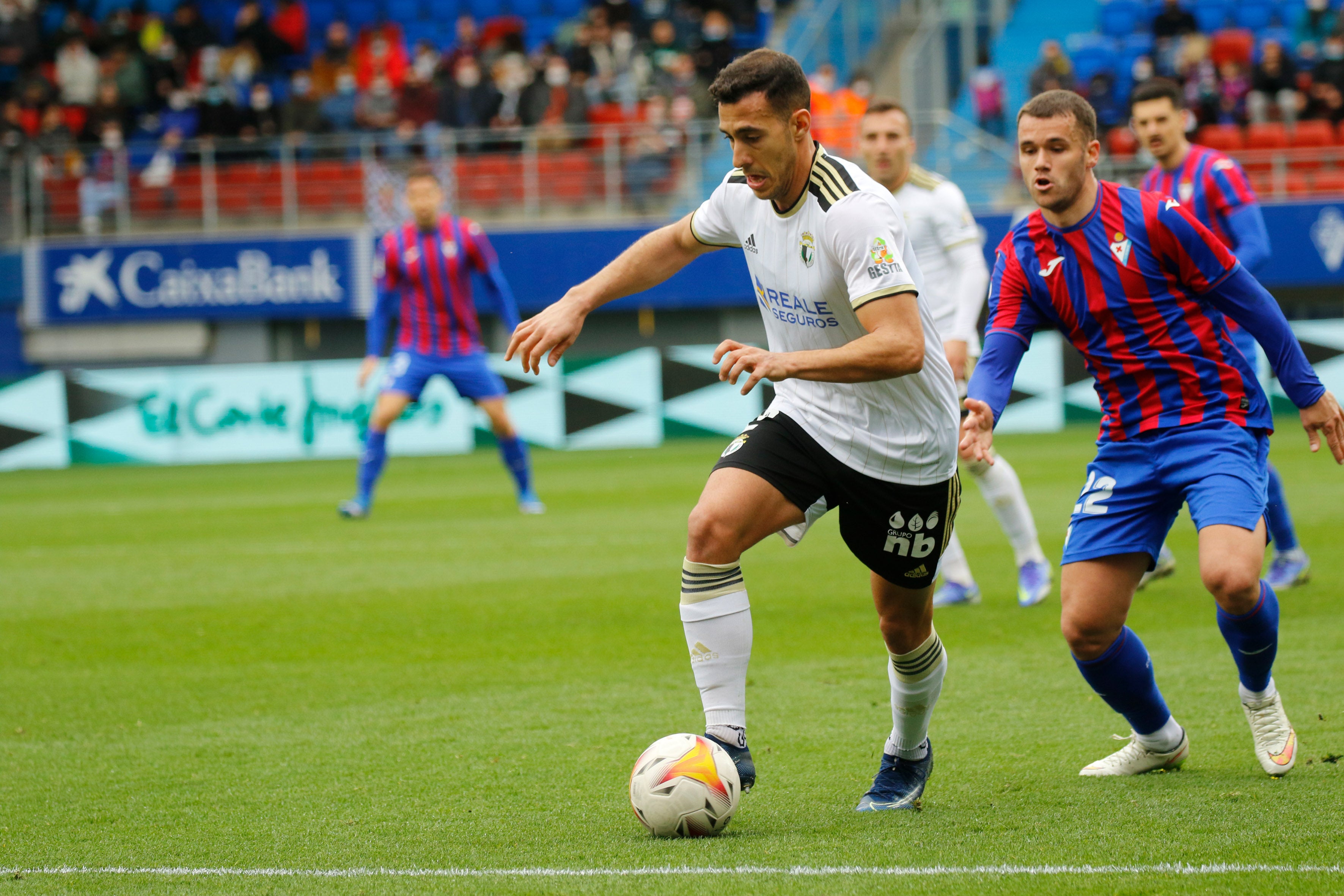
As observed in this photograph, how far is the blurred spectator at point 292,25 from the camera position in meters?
23.7

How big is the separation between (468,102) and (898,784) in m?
18.2

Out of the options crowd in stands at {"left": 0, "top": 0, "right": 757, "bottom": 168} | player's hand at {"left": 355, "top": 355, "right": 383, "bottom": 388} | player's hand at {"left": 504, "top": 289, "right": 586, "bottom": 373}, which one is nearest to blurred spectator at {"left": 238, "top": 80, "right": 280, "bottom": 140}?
crowd in stands at {"left": 0, "top": 0, "right": 757, "bottom": 168}

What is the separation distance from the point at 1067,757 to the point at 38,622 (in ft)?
17.6

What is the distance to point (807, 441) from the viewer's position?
394 centimetres

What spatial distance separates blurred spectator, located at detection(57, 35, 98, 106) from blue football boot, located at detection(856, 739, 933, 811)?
21159 millimetres

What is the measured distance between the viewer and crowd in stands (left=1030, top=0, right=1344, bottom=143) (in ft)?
66.4

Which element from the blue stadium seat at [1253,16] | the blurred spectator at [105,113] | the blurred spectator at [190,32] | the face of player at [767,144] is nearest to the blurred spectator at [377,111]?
the blurred spectator at [105,113]

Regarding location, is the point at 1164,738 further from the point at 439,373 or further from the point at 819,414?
the point at 439,373

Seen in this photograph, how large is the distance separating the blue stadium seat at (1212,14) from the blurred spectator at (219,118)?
1453 centimetres

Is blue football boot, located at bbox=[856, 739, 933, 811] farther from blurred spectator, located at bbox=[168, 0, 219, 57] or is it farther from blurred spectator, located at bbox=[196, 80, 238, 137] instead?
blurred spectator, located at bbox=[168, 0, 219, 57]

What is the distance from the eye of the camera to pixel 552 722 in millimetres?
5152

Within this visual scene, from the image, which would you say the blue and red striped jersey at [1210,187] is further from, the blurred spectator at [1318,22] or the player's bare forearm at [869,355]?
the blurred spectator at [1318,22]

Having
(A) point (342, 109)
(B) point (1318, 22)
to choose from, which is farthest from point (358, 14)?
(B) point (1318, 22)

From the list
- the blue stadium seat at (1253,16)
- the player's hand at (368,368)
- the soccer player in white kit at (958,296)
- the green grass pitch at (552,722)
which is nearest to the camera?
the green grass pitch at (552,722)
